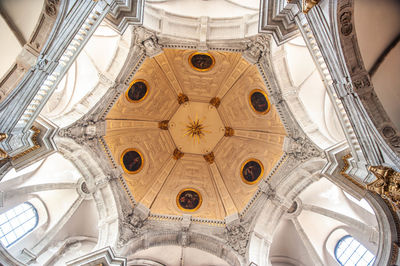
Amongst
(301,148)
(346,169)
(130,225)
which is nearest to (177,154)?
(130,225)

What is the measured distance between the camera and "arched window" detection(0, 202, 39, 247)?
566 inches

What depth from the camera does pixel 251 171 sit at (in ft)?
66.2

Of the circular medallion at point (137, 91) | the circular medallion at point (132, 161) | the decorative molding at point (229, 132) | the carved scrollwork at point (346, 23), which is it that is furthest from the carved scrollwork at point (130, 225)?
the carved scrollwork at point (346, 23)

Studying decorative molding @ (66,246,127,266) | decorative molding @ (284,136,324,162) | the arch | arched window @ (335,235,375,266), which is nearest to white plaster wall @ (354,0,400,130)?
decorative molding @ (284,136,324,162)

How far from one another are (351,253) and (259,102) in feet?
30.6

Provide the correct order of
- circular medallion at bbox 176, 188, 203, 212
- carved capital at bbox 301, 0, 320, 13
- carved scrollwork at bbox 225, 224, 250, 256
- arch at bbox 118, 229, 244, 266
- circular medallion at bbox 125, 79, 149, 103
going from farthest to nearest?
circular medallion at bbox 176, 188, 203, 212 → circular medallion at bbox 125, 79, 149, 103 → arch at bbox 118, 229, 244, 266 → carved scrollwork at bbox 225, 224, 250, 256 → carved capital at bbox 301, 0, 320, 13

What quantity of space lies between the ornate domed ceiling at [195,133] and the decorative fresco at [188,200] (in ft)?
0.21

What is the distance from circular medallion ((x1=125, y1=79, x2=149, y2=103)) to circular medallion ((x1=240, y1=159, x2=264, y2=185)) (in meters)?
7.77

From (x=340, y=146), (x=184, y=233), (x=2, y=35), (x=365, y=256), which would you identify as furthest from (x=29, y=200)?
(x=365, y=256)

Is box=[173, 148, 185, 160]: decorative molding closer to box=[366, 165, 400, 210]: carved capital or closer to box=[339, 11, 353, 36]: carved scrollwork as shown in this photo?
box=[366, 165, 400, 210]: carved capital

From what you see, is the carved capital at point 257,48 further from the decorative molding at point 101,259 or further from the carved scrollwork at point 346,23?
the decorative molding at point 101,259

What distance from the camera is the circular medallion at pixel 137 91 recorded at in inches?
741

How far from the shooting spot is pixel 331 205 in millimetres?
17188

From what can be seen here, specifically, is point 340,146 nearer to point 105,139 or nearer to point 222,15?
point 222,15
